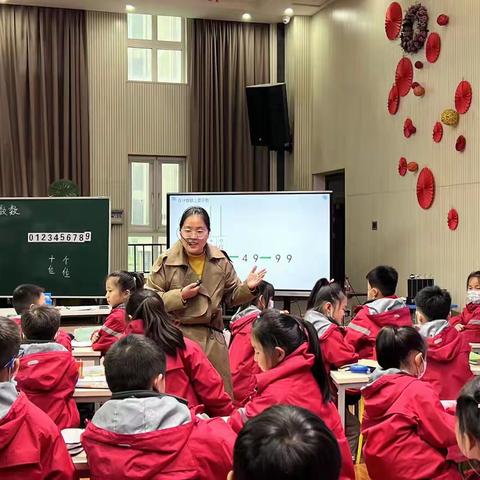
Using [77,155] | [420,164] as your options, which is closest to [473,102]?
[420,164]

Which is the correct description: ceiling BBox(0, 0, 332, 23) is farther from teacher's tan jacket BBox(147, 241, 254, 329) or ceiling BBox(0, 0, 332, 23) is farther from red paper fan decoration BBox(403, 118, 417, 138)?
teacher's tan jacket BBox(147, 241, 254, 329)

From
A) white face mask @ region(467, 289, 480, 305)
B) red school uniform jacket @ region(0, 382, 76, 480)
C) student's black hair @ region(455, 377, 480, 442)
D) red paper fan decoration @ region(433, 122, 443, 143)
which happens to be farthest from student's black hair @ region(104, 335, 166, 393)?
red paper fan decoration @ region(433, 122, 443, 143)

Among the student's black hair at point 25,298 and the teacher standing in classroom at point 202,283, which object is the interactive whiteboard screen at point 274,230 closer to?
the student's black hair at point 25,298

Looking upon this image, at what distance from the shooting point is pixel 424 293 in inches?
138

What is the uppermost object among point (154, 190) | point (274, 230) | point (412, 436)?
point (154, 190)

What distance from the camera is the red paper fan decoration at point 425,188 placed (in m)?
6.52

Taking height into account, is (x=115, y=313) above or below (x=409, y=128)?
below

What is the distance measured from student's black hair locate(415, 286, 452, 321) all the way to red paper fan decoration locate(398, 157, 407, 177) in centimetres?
373

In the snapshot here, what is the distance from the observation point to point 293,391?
6.86ft

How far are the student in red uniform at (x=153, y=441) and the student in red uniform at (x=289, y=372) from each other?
256 millimetres

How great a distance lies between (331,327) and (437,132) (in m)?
3.45

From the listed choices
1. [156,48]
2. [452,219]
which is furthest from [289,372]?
[156,48]

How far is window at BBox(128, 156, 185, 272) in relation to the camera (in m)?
9.78

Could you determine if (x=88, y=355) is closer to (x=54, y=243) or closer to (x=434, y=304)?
(x=434, y=304)
